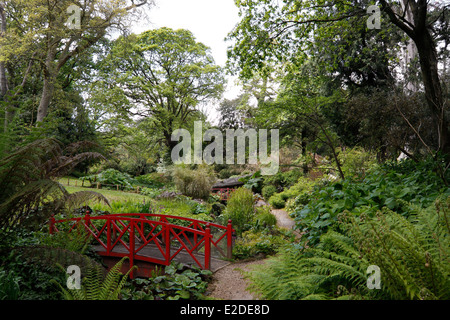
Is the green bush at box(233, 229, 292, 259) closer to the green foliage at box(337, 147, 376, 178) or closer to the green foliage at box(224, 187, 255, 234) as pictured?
the green foliage at box(224, 187, 255, 234)

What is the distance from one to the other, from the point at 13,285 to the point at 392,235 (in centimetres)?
333

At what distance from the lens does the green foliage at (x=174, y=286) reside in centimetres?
345

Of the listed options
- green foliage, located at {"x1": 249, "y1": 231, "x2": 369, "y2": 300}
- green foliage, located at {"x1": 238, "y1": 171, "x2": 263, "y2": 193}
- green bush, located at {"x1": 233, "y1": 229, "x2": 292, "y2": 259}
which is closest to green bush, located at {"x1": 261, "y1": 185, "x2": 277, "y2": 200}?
green foliage, located at {"x1": 238, "y1": 171, "x2": 263, "y2": 193}

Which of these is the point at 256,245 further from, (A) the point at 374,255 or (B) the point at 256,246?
(A) the point at 374,255

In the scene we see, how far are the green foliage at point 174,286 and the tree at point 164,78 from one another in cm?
1359

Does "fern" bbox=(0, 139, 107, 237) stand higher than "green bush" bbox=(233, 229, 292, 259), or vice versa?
"fern" bbox=(0, 139, 107, 237)

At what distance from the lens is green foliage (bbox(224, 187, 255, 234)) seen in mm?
7535

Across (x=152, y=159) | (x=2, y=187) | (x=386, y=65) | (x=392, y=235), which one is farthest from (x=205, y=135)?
(x=392, y=235)

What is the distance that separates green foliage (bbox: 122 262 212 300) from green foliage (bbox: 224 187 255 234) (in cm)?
304

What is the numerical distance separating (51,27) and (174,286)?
8.14 m

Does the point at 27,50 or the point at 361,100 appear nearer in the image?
the point at 361,100
